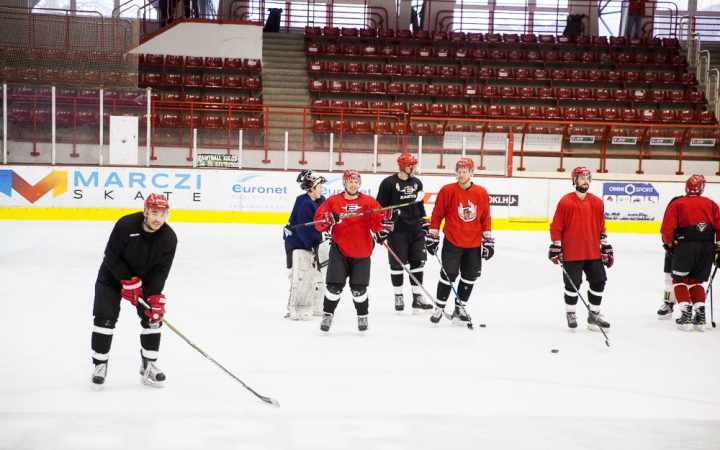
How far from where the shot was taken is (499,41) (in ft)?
70.5

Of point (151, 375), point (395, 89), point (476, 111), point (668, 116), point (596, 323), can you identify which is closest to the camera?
point (151, 375)

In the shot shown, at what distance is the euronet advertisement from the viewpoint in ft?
43.3

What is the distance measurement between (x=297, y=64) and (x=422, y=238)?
14398 mm

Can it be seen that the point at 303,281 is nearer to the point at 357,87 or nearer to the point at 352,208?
the point at 352,208

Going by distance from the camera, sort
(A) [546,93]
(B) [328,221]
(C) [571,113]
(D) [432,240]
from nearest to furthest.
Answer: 1. (B) [328,221]
2. (D) [432,240]
3. (C) [571,113]
4. (A) [546,93]

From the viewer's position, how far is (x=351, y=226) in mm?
5844

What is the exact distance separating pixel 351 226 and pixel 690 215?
9.89 feet

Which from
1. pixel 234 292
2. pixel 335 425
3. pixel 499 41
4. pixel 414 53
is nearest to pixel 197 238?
pixel 234 292

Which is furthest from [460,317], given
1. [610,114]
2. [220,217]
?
[610,114]

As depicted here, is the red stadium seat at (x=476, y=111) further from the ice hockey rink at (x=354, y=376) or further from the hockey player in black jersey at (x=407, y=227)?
the hockey player in black jersey at (x=407, y=227)

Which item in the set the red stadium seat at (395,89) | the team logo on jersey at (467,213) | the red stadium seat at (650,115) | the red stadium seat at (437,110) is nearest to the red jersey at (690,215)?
the team logo on jersey at (467,213)

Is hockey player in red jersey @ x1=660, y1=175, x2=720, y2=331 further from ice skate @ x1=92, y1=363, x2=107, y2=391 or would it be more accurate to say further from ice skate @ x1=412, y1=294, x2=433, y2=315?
ice skate @ x1=92, y1=363, x2=107, y2=391

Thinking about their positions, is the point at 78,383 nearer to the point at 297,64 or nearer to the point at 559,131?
the point at 559,131

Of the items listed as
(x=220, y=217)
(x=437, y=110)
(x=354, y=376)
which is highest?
(x=437, y=110)
